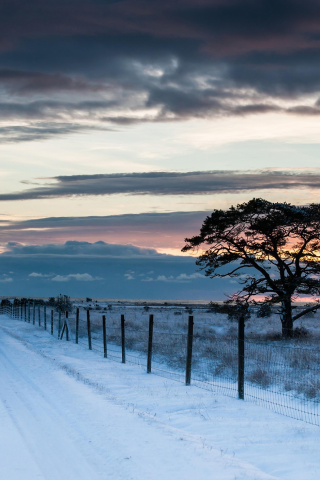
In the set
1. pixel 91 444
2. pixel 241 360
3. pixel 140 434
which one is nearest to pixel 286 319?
pixel 241 360

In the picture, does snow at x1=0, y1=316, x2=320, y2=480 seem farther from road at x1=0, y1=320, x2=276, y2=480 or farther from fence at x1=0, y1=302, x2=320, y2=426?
fence at x1=0, y1=302, x2=320, y2=426

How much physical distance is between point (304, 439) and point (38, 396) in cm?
599

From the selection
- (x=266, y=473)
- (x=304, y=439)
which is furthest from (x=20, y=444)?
(x=304, y=439)

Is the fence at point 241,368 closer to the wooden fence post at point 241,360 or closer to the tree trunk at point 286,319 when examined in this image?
the wooden fence post at point 241,360

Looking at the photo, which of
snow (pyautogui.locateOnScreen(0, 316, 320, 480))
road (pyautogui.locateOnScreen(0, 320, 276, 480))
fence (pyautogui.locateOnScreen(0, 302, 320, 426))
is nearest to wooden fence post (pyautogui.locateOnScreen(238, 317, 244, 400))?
fence (pyautogui.locateOnScreen(0, 302, 320, 426))

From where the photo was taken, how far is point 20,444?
7234mm

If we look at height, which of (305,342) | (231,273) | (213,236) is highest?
(213,236)

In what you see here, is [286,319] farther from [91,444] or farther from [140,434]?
[91,444]

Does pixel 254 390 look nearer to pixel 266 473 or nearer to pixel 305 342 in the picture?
pixel 266 473

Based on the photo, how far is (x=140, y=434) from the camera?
7.89 m

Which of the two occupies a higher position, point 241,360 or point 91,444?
point 241,360

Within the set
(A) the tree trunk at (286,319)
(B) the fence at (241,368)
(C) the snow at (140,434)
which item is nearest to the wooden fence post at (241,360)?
(B) the fence at (241,368)

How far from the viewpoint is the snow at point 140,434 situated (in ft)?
20.8

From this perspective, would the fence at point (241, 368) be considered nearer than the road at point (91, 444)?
No
